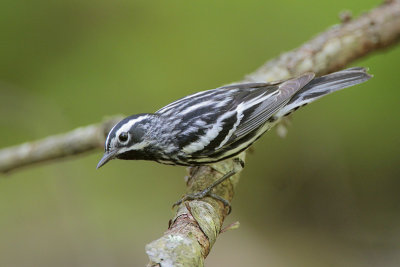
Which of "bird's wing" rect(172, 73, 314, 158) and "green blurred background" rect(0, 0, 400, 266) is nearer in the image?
"bird's wing" rect(172, 73, 314, 158)

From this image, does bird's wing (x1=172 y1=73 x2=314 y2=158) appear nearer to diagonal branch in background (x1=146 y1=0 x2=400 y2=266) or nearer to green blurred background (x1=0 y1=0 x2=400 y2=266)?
diagonal branch in background (x1=146 y1=0 x2=400 y2=266)

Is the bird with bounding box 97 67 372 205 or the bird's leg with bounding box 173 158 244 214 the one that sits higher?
the bird with bounding box 97 67 372 205

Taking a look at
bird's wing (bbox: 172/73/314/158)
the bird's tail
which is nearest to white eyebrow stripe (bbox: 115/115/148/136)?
bird's wing (bbox: 172/73/314/158)

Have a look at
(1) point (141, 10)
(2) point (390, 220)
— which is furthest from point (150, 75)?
(2) point (390, 220)

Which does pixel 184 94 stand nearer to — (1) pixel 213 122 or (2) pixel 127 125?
(1) pixel 213 122

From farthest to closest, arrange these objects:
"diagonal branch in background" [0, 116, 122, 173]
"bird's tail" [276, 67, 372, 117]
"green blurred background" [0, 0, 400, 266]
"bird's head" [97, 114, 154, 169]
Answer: "green blurred background" [0, 0, 400, 266] → "diagonal branch in background" [0, 116, 122, 173] → "bird's tail" [276, 67, 372, 117] → "bird's head" [97, 114, 154, 169]

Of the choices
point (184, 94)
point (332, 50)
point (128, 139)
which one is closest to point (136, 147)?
point (128, 139)

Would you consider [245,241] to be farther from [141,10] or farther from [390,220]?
[141,10]

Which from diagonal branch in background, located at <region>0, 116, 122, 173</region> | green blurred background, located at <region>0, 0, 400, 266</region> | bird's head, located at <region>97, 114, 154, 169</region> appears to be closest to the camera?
bird's head, located at <region>97, 114, 154, 169</region>
